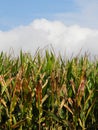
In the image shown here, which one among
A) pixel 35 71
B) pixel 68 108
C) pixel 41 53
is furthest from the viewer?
pixel 41 53

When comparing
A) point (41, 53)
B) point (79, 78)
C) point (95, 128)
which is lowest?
point (95, 128)

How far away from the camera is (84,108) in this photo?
3836 mm

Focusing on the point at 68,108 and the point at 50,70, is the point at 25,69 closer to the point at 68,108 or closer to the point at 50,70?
the point at 50,70

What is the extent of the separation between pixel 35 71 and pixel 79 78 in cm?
51

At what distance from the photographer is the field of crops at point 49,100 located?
3.78 meters

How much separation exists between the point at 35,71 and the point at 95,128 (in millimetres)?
905

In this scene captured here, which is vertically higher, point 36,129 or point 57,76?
point 57,76

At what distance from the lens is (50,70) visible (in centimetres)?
413

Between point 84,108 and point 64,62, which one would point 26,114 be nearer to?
point 84,108

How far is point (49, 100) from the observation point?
12.8 ft

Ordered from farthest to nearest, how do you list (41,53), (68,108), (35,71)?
(41,53)
(35,71)
(68,108)

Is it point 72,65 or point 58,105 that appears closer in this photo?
point 58,105

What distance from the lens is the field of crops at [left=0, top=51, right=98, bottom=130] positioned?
149 inches

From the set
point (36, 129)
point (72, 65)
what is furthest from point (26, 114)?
point (72, 65)
